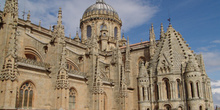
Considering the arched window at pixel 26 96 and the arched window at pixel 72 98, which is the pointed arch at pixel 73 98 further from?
the arched window at pixel 26 96

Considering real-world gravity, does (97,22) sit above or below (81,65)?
above

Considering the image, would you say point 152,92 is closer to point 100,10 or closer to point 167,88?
point 167,88

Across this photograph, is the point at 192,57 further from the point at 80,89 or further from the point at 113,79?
the point at 80,89

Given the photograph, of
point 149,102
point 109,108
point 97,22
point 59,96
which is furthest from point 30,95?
point 97,22

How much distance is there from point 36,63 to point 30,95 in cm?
276

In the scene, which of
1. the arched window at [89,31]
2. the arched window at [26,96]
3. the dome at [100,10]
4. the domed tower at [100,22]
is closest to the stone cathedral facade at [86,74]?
the arched window at [26,96]

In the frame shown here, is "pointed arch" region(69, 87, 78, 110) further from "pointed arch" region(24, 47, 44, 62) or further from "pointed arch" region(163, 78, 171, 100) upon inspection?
"pointed arch" region(163, 78, 171, 100)

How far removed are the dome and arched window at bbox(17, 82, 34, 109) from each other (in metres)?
31.7

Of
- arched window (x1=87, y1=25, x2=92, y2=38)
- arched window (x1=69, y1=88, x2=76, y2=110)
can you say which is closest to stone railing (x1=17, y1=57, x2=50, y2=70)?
arched window (x1=69, y1=88, x2=76, y2=110)

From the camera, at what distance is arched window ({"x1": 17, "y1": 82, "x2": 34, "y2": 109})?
56.1 feet

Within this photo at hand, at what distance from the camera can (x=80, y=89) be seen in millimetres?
23406

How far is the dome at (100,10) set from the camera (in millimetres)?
47478

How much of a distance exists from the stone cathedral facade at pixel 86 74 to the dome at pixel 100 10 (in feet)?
48.5

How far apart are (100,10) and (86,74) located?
25.9 meters
